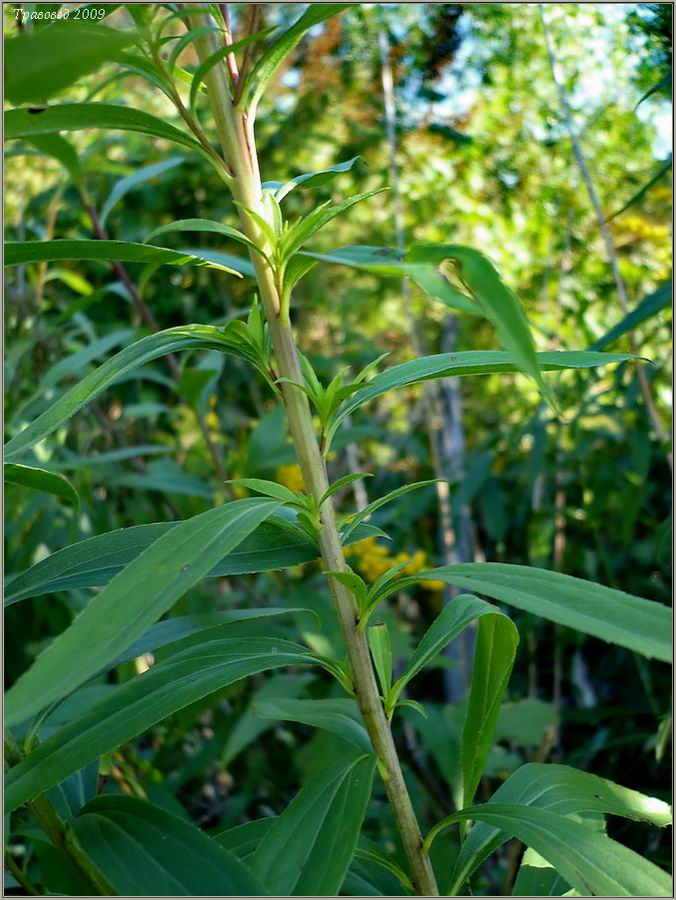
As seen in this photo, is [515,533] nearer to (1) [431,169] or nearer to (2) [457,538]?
(2) [457,538]

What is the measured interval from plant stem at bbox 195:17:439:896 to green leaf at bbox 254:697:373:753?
3 cm

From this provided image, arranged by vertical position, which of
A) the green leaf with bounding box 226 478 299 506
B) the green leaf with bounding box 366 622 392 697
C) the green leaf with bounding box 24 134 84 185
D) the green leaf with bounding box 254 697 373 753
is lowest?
the green leaf with bounding box 254 697 373 753

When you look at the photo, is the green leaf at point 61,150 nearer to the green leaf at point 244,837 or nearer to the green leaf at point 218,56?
the green leaf at point 218,56

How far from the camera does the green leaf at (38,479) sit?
0.49 meters

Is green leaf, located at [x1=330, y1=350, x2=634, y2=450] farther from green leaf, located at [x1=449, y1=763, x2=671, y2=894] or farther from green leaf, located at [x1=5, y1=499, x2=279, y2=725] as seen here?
green leaf, located at [x1=449, y1=763, x2=671, y2=894]

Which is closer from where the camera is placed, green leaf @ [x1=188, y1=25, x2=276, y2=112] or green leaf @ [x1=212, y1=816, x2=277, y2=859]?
green leaf @ [x1=188, y1=25, x2=276, y2=112]

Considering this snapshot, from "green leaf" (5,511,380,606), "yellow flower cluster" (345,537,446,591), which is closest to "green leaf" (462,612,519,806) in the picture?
"green leaf" (5,511,380,606)

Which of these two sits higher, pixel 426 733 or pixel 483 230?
pixel 483 230

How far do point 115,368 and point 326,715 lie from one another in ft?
0.74

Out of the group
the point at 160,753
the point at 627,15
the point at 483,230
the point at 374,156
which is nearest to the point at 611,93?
the point at 627,15

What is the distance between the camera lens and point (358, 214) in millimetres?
2074

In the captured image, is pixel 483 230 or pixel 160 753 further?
pixel 483 230

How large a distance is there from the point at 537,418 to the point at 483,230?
0.61m

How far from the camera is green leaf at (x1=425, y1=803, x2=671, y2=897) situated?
428 millimetres
